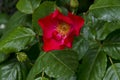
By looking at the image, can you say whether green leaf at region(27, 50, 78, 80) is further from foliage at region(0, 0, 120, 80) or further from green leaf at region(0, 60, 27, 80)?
green leaf at region(0, 60, 27, 80)

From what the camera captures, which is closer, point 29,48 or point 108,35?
point 108,35

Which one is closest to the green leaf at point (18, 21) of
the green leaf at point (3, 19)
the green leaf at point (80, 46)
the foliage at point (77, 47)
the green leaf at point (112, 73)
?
the foliage at point (77, 47)

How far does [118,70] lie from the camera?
3.67ft

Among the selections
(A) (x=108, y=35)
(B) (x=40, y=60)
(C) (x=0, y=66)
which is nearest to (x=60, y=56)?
(B) (x=40, y=60)

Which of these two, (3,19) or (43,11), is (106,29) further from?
(3,19)

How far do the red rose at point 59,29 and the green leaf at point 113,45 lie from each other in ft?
0.35

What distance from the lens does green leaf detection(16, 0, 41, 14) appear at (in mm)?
1268

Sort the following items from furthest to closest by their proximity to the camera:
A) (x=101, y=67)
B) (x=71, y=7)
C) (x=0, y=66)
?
(x=0, y=66)
(x=71, y=7)
(x=101, y=67)

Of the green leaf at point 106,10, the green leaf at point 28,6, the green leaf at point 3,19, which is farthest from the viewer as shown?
the green leaf at point 3,19

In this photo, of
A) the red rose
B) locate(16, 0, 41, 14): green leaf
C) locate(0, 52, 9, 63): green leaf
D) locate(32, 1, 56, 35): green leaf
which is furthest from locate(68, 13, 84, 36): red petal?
locate(0, 52, 9, 63): green leaf

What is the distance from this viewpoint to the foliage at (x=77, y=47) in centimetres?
111

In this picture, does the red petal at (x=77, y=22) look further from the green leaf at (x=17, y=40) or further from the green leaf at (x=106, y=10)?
the green leaf at (x=17, y=40)

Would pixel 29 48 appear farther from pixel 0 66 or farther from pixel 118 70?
pixel 118 70

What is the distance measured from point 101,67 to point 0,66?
0.41 meters
